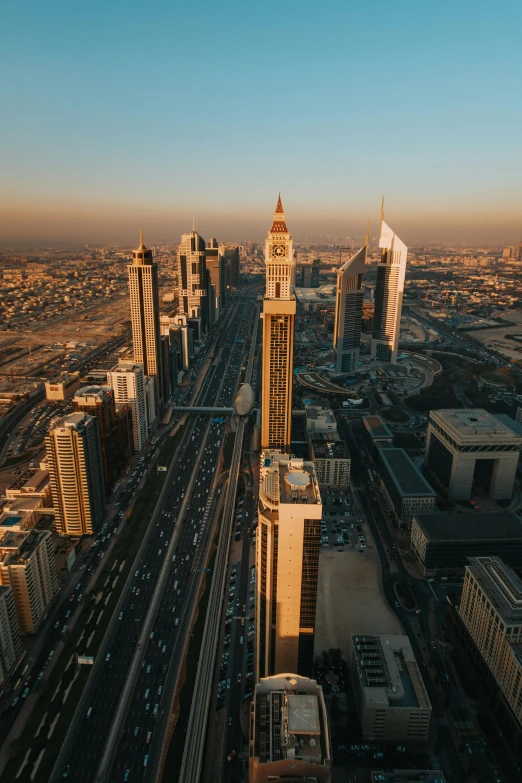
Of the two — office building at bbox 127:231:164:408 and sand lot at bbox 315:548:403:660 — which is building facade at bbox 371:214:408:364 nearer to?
office building at bbox 127:231:164:408

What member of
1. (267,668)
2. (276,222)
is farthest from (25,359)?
(267,668)

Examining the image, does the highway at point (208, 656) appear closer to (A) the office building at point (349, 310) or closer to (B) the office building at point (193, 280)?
(A) the office building at point (349, 310)

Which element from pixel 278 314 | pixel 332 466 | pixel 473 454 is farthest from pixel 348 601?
pixel 278 314

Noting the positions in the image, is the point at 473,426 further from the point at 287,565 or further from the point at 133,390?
the point at 133,390

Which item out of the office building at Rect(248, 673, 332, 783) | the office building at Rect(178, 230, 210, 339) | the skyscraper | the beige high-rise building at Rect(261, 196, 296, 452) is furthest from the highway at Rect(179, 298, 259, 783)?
the office building at Rect(178, 230, 210, 339)

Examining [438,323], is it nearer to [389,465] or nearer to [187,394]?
[187,394]

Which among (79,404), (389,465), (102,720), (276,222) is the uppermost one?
(276,222)
